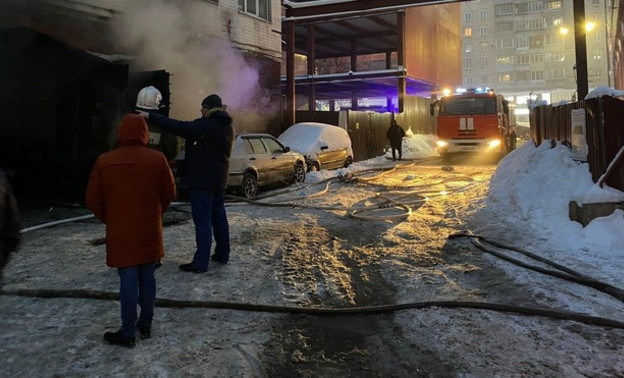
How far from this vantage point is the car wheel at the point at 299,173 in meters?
12.5

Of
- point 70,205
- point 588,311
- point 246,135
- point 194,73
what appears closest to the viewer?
point 588,311

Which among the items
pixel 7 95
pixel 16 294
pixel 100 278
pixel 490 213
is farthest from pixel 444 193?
pixel 7 95

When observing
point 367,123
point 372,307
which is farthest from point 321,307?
point 367,123

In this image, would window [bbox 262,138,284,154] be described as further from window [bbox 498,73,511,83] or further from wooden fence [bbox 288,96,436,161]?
window [bbox 498,73,511,83]

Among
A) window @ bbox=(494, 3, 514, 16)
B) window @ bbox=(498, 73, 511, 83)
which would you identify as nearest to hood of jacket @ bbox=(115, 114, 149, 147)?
window @ bbox=(498, 73, 511, 83)

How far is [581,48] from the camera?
41.6ft

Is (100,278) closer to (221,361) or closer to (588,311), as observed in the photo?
(221,361)

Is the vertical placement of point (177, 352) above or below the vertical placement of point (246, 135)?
below

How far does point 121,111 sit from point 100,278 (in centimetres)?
543

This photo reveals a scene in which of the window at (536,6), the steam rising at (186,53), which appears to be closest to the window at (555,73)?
the window at (536,6)

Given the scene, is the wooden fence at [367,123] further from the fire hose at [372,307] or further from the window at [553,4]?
the window at [553,4]

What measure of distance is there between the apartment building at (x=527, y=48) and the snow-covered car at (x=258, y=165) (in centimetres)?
6832

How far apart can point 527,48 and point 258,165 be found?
265ft

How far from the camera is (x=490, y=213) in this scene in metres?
7.58
